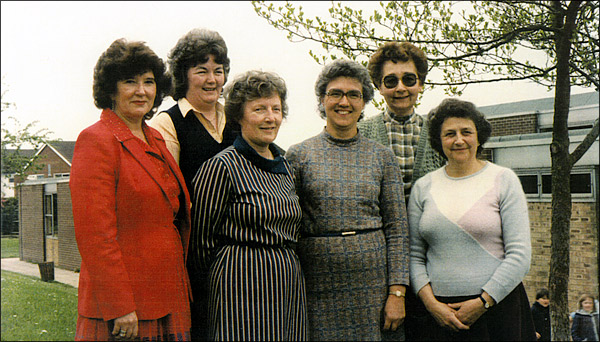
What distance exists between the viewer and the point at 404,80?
2453 mm

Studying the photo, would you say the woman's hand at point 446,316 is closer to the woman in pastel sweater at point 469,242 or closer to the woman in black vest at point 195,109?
the woman in pastel sweater at point 469,242

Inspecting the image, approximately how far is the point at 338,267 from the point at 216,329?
1.98ft

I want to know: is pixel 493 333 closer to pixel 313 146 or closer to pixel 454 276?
pixel 454 276

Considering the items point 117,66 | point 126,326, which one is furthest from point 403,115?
point 126,326

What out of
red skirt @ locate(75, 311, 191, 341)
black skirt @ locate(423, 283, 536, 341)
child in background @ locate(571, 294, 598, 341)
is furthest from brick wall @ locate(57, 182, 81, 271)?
child in background @ locate(571, 294, 598, 341)

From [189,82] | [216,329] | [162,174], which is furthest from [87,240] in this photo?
[189,82]

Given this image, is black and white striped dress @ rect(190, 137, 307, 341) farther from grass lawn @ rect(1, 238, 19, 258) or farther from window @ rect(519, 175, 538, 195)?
window @ rect(519, 175, 538, 195)

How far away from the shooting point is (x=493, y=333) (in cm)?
216

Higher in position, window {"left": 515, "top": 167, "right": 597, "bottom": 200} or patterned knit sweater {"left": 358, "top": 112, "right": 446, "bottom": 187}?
patterned knit sweater {"left": 358, "top": 112, "right": 446, "bottom": 187}

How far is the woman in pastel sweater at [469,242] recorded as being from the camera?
208cm

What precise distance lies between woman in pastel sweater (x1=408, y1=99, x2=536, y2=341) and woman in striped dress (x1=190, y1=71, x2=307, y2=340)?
2.10 feet

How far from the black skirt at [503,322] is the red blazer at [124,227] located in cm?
126

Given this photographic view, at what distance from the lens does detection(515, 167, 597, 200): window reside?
8.66 feet

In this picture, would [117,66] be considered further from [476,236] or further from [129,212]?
[476,236]
